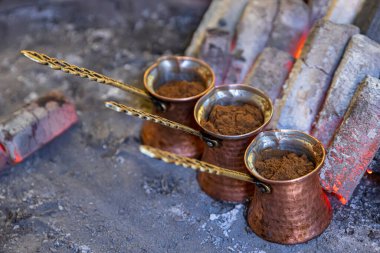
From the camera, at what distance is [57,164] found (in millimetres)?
3314

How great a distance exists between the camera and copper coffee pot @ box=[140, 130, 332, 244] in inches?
95.7

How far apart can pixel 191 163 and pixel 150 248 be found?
0.66 meters

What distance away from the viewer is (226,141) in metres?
2.68

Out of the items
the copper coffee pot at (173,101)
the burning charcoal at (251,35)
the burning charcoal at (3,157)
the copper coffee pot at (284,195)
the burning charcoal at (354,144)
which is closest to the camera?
the copper coffee pot at (284,195)

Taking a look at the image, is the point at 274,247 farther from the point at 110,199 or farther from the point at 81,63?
the point at 81,63

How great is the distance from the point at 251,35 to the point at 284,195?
5.05 ft

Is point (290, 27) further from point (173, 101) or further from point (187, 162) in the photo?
point (187, 162)

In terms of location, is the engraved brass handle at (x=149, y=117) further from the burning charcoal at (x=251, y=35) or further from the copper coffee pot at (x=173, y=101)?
the burning charcoal at (x=251, y=35)

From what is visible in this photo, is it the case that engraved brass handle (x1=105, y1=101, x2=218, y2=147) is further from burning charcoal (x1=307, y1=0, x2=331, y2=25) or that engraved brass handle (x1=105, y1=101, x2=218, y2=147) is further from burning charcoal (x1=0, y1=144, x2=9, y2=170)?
burning charcoal (x1=307, y1=0, x2=331, y2=25)

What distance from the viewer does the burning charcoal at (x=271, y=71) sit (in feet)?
10.6

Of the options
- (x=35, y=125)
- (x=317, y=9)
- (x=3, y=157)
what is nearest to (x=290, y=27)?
(x=317, y=9)

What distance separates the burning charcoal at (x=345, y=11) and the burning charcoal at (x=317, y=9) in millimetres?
213

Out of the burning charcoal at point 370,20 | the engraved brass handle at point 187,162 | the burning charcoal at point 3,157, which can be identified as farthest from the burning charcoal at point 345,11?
the burning charcoal at point 3,157

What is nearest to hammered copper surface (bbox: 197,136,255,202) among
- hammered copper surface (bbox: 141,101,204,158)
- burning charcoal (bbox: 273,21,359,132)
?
hammered copper surface (bbox: 141,101,204,158)
